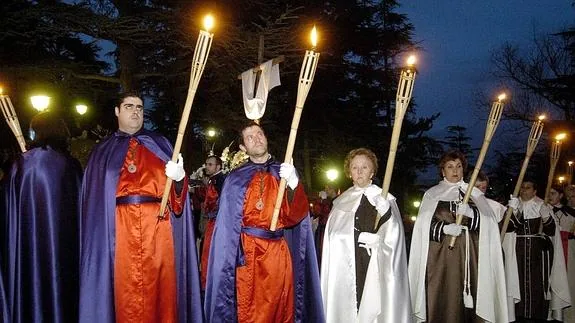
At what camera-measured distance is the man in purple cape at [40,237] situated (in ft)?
16.3

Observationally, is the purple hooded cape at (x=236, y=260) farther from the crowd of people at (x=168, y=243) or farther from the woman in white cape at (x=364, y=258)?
the woman in white cape at (x=364, y=258)

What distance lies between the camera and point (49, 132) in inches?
201

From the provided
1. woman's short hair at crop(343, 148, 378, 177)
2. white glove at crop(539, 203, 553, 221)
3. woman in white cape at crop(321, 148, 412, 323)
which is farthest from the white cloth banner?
white glove at crop(539, 203, 553, 221)

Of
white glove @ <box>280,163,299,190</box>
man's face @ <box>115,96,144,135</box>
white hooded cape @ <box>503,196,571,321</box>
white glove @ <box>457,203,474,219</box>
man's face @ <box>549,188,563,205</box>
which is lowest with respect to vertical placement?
white hooded cape @ <box>503,196,571,321</box>

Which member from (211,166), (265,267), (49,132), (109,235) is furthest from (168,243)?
(211,166)

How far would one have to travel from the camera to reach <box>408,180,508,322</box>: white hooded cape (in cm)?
663

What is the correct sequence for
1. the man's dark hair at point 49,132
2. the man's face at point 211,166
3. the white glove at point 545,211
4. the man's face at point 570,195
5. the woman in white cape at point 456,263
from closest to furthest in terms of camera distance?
the man's dark hair at point 49,132 < the woman in white cape at point 456,263 < the white glove at point 545,211 < the man's face at point 211,166 < the man's face at point 570,195

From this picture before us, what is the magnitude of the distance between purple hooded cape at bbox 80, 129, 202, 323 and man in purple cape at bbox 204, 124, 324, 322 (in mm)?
193

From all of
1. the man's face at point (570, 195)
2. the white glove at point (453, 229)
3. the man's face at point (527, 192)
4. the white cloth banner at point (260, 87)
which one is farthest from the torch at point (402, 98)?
the man's face at point (570, 195)

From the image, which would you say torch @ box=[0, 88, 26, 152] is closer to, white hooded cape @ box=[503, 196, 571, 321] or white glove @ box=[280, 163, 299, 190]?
white glove @ box=[280, 163, 299, 190]

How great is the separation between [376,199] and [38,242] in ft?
11.4

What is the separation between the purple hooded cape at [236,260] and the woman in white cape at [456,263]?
2.06 m

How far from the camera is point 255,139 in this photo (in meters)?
5.39

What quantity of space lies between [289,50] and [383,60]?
53.2ft
